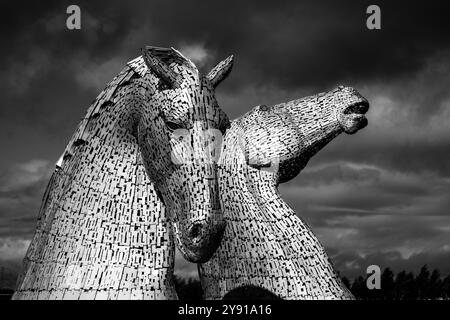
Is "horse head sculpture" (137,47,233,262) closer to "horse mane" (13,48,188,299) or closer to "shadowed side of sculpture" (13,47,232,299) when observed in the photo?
"shadowed side of sculpture" (13,47,232,299)

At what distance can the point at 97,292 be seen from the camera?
3.19 metres

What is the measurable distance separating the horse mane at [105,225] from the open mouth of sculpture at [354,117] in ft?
14.1

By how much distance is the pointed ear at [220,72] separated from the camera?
3067mm

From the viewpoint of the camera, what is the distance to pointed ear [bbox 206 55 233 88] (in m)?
3.07

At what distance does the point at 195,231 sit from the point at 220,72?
92cm

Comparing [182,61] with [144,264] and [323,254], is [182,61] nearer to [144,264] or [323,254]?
[144,264]

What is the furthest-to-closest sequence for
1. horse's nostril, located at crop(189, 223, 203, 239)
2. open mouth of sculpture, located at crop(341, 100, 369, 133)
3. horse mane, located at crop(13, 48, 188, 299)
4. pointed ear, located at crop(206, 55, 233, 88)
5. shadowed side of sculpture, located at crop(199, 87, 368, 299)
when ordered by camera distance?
open mouth of sculpture, located at crop(341, 100, 369, 133) → shadowed side of sculpture, located at crop(199, 87, 368, 299) → horse mane, located at crop(13, 48, 188, 299) → pointed ear, located at crop(206, 55, 233, 88) → horse's nostril, located at crop(189, 223, 203, 239)

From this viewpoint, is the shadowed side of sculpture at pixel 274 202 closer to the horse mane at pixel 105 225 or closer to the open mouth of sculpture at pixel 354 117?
the open mouth of sculpture at pixel 354 117

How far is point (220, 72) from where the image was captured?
122 inches

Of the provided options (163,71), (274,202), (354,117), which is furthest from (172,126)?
(354,117)

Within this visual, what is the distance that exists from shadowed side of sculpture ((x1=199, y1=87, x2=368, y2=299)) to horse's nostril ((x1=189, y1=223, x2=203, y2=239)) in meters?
3.33

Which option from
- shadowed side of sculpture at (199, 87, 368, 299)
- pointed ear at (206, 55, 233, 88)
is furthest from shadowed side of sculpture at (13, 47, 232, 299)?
shadowed side of sculpture at (199, 87, 368, 299)
